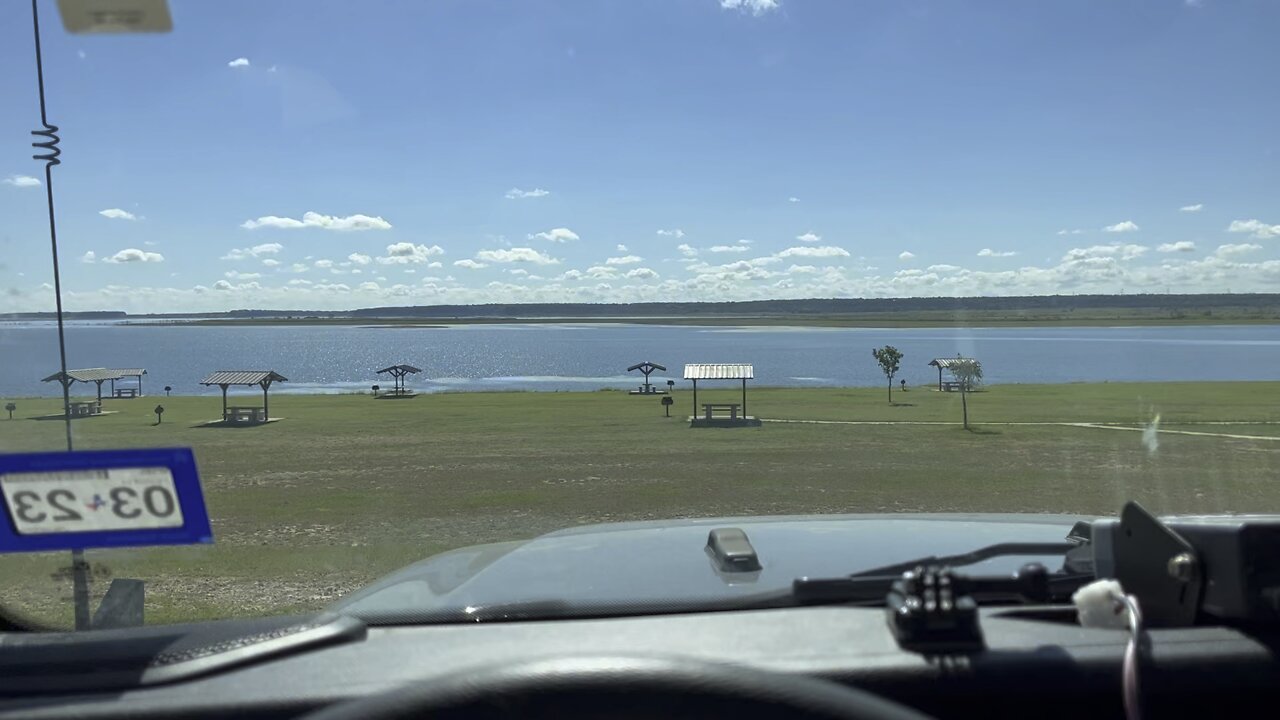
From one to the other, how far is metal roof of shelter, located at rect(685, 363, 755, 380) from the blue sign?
2720 cm

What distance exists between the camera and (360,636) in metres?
2.11

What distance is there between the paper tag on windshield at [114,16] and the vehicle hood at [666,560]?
1.59 meters

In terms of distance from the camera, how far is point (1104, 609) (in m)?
2.08

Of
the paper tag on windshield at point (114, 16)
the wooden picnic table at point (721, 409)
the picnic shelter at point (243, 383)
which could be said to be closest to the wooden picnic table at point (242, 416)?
the picnic shelter at point (243, 383)

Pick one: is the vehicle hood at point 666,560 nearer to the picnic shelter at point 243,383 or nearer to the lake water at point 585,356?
the lake water at point 585,356

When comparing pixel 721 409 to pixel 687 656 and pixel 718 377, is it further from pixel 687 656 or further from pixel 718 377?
pixel 687 656

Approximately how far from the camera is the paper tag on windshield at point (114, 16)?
2379mm

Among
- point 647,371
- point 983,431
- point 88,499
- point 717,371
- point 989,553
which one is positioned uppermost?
point 88,499

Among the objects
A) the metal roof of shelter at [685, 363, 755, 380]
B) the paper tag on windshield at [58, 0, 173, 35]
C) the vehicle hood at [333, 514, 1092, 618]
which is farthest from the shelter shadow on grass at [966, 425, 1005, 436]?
the paper tag on windshield at [58, 0, 173, 35]

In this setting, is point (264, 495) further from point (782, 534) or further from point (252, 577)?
point (782, 534)

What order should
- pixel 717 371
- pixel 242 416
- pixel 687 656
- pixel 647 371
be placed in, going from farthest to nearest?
pixel 647 371 → pixel 717 371 → pixel 242 416 → pixel 687 656

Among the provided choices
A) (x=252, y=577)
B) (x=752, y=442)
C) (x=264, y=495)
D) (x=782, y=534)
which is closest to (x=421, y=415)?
(x=752, y=442)

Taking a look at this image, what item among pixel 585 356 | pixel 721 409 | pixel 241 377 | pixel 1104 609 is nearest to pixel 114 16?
pixel 1104 609

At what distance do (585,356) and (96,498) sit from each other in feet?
302
